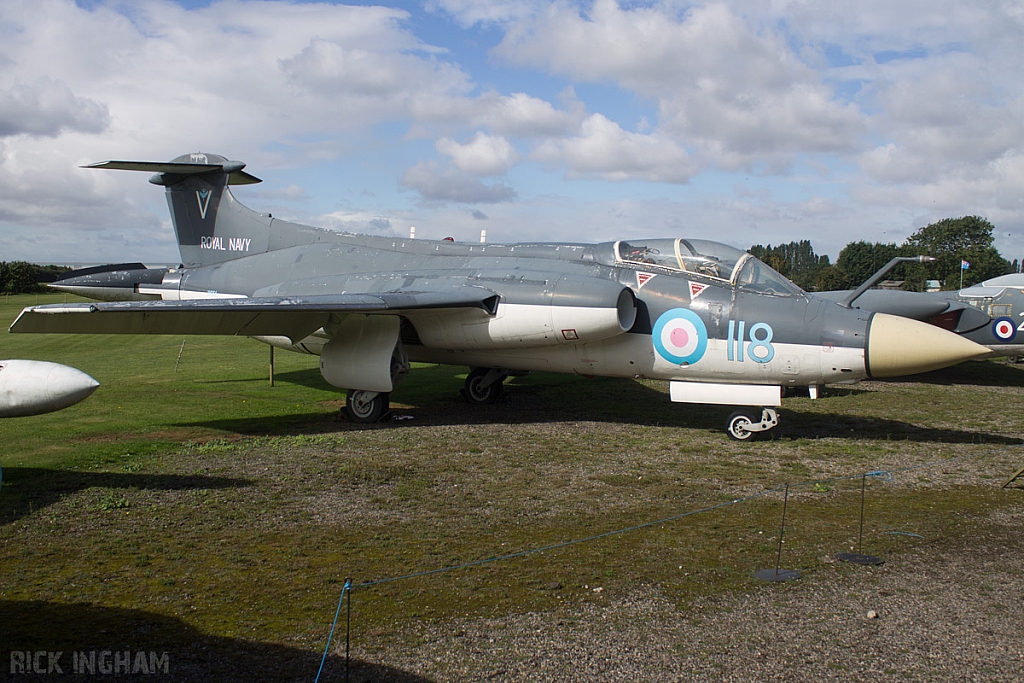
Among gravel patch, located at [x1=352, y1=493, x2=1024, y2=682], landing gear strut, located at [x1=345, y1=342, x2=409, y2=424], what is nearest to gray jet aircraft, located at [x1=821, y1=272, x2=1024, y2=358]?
landing gear strut, located at [x1=345, y1=342, x2=409, y2=424]

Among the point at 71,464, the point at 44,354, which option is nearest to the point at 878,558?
the point at 71,464

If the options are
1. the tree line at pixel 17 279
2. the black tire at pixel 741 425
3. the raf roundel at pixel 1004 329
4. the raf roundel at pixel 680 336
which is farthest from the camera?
the tree line at pixel 17 279

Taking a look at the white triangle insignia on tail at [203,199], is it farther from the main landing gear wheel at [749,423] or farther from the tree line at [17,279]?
the tree line at [17,279]

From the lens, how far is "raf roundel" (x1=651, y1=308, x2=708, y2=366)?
9742 mm

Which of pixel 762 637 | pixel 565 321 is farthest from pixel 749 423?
pixel 762 637

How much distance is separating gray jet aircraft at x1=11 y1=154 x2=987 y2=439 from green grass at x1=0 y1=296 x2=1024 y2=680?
0.99m

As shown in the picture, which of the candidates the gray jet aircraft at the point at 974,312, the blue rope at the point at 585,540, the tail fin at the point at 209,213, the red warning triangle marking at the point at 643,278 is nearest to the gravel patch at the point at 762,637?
the blue rope at the point at 585,540

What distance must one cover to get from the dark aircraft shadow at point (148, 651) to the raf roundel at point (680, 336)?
21.9ft

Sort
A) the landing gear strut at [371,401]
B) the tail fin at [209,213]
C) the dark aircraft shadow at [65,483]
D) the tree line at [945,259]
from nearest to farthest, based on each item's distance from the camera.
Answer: the dark aircraft shadow at [65,483] < the landing gear strut at [371,401] < the tail fin at [209,213] < the tree line at [945,259]

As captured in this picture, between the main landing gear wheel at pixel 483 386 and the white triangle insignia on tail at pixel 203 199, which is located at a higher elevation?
the white triangle insignia on tail at pixel 203 199

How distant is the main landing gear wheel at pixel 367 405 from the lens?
36.9 feet

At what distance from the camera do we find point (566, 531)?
6.42 meters

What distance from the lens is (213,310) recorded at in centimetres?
983

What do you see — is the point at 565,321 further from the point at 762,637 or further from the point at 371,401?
the point at 762,637
